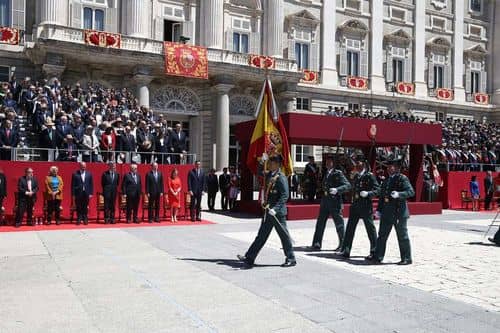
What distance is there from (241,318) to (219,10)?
28.4 metres

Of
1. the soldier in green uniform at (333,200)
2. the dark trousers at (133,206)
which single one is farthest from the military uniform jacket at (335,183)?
the dark trousers at (133,206)

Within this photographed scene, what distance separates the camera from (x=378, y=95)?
128 ft

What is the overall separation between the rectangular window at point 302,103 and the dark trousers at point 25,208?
22.9 metres

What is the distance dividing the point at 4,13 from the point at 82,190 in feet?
55.2

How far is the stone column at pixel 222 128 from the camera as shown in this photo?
3064cm

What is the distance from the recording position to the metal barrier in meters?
16.0

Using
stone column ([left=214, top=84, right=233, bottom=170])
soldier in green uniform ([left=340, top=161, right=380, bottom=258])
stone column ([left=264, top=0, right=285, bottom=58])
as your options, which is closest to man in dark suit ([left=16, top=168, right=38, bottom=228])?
soldier in green uniform ([left=340, top=161, right=380, bottom=258])

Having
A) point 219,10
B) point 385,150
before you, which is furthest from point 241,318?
point 219,10

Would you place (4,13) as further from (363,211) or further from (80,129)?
(363,211)

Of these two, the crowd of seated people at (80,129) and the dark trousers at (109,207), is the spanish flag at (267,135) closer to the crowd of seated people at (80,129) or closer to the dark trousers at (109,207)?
the dark trousers at (109,207)

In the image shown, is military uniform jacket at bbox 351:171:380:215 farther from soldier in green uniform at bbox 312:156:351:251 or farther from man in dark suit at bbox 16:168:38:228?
man in dark suit at bbox 16:168:38:228

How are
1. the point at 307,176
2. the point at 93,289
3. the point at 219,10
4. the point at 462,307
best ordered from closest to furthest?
the point at 462,307, the point at 93,289, the point at 307,176, the point at 219,10

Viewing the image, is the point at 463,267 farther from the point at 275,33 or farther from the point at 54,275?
the point at 275,33

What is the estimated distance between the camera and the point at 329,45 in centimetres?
3722
